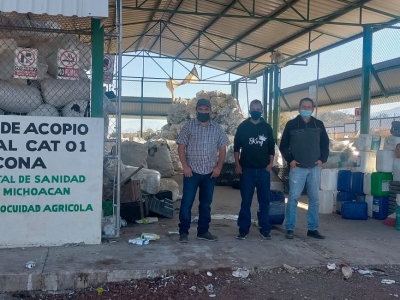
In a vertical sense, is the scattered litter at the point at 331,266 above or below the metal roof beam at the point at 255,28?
below

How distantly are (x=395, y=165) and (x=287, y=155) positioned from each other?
2571 millimetres

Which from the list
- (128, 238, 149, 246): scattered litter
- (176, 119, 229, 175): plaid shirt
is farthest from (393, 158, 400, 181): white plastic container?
(128, 238, 149, 246): scattered litter

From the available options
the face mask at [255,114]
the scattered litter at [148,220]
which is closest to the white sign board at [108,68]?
the face mask at [255,114]

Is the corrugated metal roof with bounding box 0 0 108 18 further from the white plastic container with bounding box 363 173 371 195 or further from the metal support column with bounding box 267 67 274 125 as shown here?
the metal support column with bounding box 267 67 274 125

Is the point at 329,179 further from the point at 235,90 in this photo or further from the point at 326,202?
the point at 235,90

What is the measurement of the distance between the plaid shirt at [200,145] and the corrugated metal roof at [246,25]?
5.40 m

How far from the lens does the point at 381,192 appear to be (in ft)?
26.3

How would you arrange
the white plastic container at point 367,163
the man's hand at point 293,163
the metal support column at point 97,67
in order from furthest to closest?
1. the white plastic container at point 367,163
2. the man's hand at point 293,163
3. the metal support column at point 97,67

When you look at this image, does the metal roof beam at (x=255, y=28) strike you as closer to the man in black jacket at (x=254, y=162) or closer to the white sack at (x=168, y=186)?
the white sack at (x=168, y=186)

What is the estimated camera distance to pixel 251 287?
4.65 meters

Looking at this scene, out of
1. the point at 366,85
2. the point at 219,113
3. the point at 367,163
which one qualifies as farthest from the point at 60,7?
the point at 219,113

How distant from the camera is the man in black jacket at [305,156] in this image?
251 inches

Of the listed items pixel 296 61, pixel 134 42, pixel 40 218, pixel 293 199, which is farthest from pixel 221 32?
pixel 40 218

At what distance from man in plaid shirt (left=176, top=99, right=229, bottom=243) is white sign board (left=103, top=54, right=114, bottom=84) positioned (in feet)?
3.72
